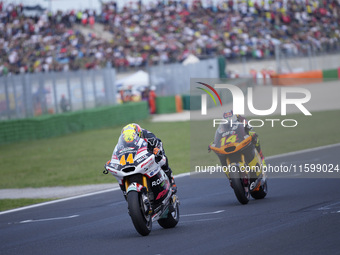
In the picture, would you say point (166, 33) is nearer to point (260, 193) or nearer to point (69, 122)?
point (69, 122)

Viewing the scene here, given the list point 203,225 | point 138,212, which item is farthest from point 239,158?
point 138,212

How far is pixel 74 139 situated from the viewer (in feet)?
86.8

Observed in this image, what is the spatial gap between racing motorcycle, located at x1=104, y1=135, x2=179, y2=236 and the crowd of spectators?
28206mm

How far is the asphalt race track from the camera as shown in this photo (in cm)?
664

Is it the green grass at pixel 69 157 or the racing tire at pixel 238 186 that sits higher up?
the racing tire at pixel 238 186

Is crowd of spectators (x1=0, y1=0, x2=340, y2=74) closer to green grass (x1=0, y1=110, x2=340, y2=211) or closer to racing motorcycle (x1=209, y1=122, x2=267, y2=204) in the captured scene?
green grass (x1=0, y1=110, x2=340, y2=211)

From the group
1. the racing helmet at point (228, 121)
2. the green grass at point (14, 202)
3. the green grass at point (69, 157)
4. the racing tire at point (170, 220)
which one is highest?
the racing helmet at point (228, 121)

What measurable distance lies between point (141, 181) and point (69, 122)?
21.7 m

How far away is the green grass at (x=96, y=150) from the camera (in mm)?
16328

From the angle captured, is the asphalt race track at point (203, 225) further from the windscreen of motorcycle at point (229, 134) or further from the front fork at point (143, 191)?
the windscreen of motorcycle at point (229, 134)

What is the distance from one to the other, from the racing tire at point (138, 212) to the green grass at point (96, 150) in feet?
12.7

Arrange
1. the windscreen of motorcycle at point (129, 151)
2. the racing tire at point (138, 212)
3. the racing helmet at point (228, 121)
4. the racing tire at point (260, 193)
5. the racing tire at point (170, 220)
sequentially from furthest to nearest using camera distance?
the racing tire at point (260, 193), the racing helmet at point (228, 121), the racing tire at point (170, 220), the windscreen of motorcycle at point (129, 151), the racing tire at point (138, 212)

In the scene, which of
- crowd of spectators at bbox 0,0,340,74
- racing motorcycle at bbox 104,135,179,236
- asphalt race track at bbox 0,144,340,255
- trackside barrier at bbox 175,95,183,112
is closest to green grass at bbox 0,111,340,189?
asphalt race track at bbox 0,144,340,255

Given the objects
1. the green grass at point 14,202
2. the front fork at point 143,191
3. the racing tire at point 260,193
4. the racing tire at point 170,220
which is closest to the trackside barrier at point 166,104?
the green grass at point 14,202
